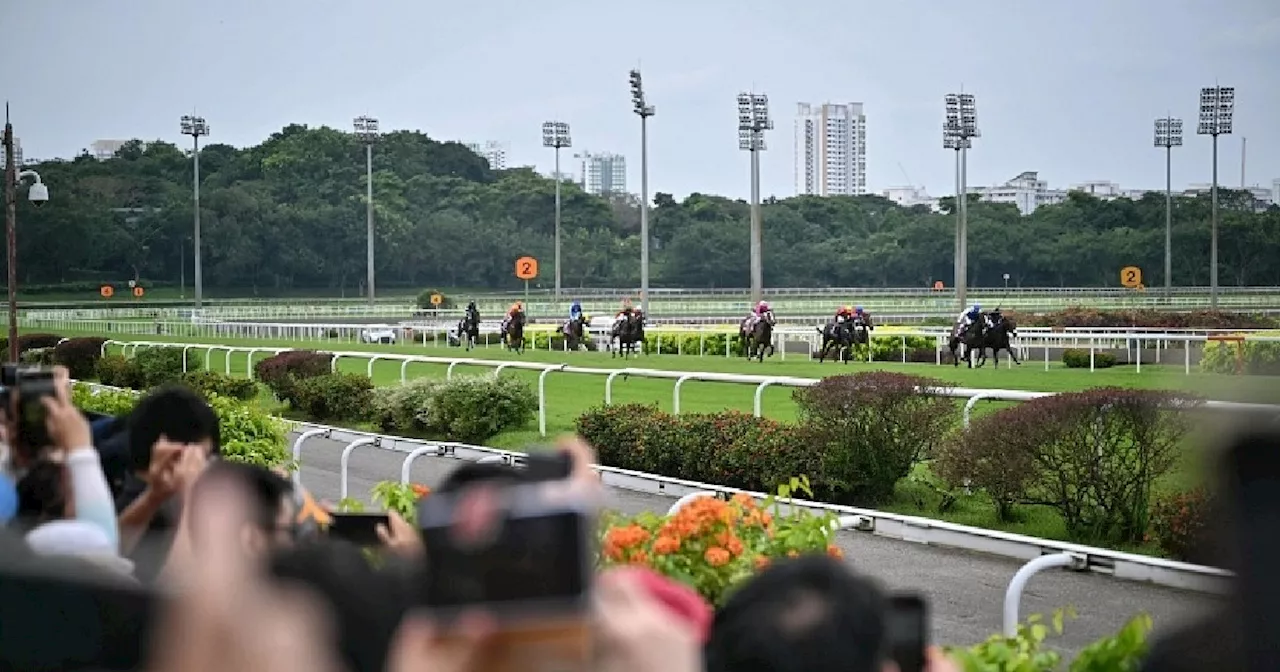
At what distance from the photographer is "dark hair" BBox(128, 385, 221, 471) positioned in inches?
84.7

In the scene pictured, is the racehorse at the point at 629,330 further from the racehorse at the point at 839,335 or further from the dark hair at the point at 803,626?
the dark hair at the point at 803,626

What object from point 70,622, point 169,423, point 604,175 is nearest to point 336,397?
point 169,423

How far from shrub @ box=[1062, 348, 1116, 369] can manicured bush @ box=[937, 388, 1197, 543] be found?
1224 centimetres

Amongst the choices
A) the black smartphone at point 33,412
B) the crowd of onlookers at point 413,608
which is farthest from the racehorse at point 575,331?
the crowd of onlookers at point 413,608

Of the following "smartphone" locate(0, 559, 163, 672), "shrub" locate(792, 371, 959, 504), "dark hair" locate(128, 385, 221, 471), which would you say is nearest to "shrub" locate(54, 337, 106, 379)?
"shrub" locate(792, 371, 959, 504)

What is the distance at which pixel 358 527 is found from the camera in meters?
1.86

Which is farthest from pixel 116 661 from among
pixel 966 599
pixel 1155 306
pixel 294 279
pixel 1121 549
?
pixel 294 279

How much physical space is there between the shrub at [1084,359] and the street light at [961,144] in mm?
7631

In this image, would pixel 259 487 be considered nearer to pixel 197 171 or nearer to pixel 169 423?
pixel 169 423

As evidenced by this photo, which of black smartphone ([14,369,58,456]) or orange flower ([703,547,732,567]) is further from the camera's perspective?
orange flower ([703,547,732,567])

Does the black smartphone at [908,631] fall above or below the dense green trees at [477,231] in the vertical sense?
below

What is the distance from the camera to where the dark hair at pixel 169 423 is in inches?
84.7

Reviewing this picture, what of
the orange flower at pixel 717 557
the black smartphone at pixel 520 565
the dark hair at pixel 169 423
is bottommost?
the orange flower at pixel 717 557

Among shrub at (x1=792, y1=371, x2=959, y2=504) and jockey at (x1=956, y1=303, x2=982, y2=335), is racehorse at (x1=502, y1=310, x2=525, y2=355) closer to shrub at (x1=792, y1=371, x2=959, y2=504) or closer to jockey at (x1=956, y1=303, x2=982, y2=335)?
jockey at (x1=956, y1=303, x2=982, y2=335)
